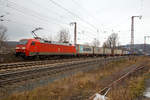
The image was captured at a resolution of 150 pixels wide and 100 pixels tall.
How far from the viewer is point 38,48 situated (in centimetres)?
2069

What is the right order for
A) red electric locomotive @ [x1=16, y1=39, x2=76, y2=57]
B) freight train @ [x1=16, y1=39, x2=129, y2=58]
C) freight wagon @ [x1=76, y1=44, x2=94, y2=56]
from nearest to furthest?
1. red electric locomotive @ [x1=16, y1=39, x2=76, y2=57]
2. freight train @ [x1=16, y1=39, x2=129, y2=58]
3. freight wagon @ [x1=76, y1=44, x2=94, y2=56]

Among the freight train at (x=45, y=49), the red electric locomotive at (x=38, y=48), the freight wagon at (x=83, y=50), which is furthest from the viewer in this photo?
the freight wagon at (x=83, y=50)

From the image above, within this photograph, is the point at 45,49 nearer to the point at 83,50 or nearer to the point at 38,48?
the point at 38,48

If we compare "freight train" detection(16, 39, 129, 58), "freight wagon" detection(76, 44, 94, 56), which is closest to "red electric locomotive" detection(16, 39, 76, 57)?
"freight train" detection(16, 39, 129, 58)

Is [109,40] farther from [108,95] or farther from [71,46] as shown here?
[108,95]

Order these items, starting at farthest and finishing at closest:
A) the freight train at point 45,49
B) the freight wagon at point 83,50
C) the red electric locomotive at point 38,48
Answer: the freight wagon at point 83,50, the freight train at point 45,49, the red electric locomotive at point 38,48

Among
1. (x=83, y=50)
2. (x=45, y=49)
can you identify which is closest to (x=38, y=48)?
(x=45, y=49)

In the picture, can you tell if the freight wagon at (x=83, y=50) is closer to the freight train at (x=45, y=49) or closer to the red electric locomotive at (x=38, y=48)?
the freight train at (x=45, y=49)

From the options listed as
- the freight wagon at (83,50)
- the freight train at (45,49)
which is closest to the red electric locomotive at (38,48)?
the freight train at (45,49)

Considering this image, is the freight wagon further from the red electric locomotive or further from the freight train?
the red electric locomotive

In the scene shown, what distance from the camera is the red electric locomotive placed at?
62.7 feet

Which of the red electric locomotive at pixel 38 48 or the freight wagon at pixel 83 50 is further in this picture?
the freight wagon at pixel 83 50

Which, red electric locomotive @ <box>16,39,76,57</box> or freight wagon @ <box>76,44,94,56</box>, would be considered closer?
red electric locomotive @ <box>16,39,76,57</box>

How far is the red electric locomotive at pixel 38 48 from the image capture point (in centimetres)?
1911
